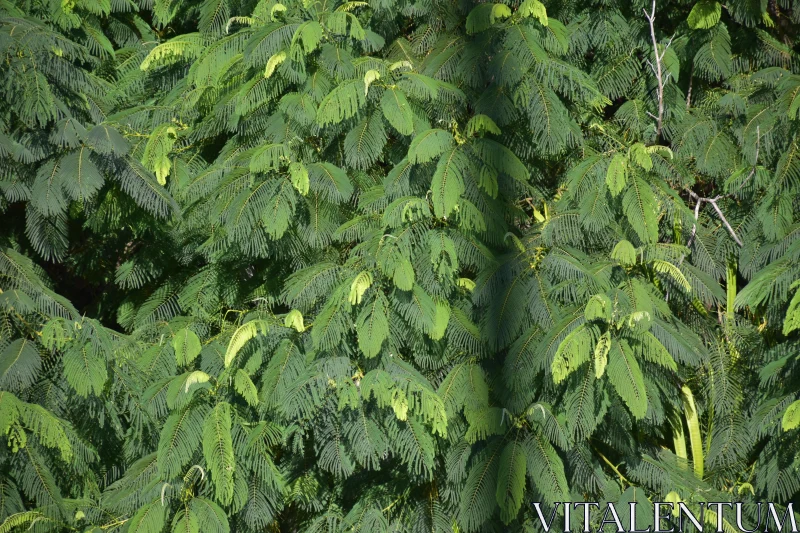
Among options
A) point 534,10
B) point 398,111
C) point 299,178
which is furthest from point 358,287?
point 534,10

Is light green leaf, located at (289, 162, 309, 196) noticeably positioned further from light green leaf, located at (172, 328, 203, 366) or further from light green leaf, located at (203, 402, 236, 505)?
light green leaf, located at (203, 402, 236, 505)

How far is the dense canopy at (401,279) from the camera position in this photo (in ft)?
10.9

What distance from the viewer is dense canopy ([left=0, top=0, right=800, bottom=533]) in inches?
131

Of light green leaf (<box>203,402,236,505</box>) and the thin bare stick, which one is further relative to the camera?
the thin bare stick

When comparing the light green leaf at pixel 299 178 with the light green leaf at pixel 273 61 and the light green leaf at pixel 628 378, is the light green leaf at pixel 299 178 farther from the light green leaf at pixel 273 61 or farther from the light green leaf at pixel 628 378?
the light green leaf at pixel 628 378

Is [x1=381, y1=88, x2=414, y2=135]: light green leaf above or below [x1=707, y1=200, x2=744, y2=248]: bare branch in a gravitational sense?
above

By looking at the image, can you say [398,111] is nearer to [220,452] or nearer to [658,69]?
[658,69]

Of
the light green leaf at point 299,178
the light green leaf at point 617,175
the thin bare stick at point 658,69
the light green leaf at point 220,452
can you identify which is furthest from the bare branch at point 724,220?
the light green leaf at point 220,452

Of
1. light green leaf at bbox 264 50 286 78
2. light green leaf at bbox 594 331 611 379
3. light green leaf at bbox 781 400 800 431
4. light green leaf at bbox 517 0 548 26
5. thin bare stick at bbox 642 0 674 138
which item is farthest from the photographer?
thin bare stick at bbox 642 0 674 138

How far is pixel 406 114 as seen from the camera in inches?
138

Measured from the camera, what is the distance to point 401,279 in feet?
10.7

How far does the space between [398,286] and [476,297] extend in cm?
36

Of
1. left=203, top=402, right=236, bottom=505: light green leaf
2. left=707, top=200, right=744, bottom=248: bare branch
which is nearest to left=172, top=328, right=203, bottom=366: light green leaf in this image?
left=203, top=402, right=236, bottom=505: light green leaf

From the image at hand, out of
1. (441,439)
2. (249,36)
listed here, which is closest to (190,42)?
(249,36)
